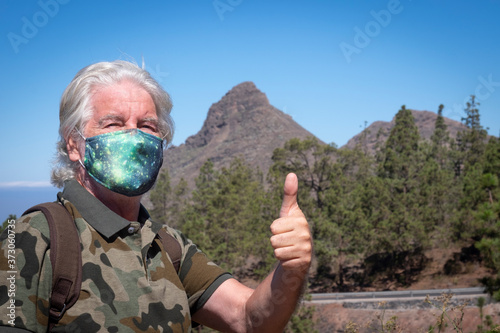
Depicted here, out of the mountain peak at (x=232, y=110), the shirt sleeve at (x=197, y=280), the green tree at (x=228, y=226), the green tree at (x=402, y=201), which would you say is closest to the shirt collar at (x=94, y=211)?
the shirt sleeve at (x=197, y=280)

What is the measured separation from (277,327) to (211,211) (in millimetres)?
20987

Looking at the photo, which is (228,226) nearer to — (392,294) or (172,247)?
(392,294)

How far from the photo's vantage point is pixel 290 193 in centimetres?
160

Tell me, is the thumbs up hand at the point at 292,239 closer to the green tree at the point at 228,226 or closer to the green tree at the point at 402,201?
the green tree at the point at 228,226

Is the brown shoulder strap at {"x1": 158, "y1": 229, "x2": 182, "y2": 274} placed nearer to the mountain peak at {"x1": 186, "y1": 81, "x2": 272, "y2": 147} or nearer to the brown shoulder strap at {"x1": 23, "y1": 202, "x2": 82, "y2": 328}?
the brown shoulder strap at {"x1": 23, "y1": 202, "x2": 82, "y2": 328}

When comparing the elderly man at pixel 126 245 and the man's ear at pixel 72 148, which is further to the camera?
the man's ear at pixel 72 148

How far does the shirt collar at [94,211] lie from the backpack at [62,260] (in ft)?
0.45

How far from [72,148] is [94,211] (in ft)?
1.47

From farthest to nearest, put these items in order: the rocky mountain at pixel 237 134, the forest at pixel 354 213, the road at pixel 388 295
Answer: the rocky mountain at pixel 237 134, the forest at pixel 354 213, the road at pixel 388 295

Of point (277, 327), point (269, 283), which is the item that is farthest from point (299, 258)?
point (277, 327)

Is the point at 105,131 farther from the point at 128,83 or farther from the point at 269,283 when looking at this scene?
the point at 269,283

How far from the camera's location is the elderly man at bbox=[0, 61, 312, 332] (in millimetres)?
1488

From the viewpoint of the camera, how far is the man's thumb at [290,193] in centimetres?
157

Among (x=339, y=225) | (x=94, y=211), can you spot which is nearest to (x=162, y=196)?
(x=339, y=225)
